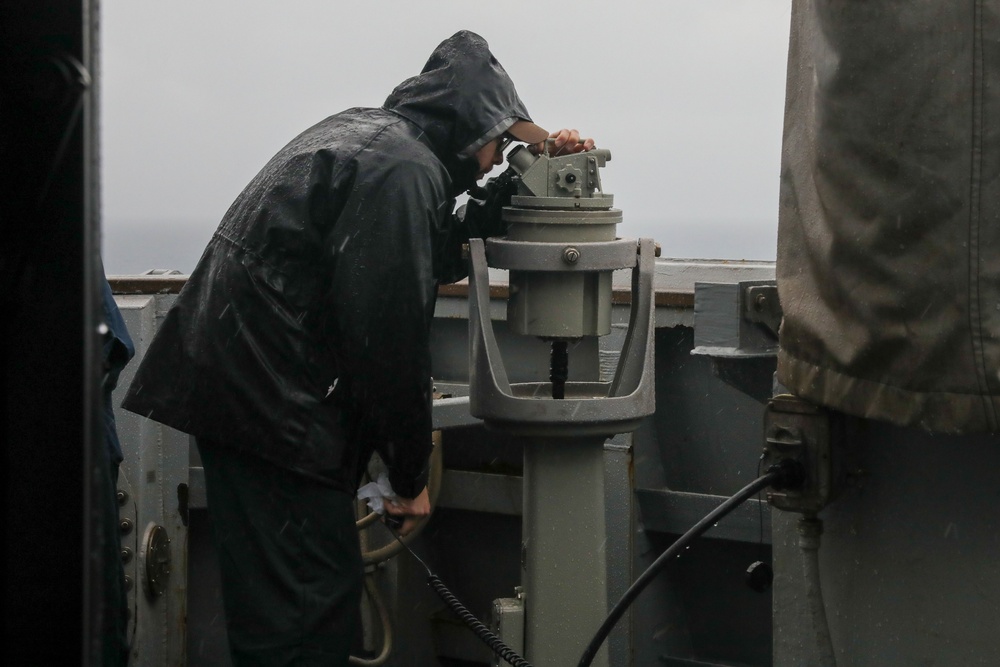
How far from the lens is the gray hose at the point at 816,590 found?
1.49m

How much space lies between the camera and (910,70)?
126 centimetres

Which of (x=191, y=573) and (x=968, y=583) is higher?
(x=968, y=583)

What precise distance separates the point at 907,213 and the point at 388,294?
108 centimetres

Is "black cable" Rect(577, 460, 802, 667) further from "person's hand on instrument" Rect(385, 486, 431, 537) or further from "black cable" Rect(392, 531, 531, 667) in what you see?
"person's hand on instrument" Rect(385, 486, 431, 537)

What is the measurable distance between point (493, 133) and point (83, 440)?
1.61m

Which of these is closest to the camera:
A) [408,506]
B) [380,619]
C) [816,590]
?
[816,590]

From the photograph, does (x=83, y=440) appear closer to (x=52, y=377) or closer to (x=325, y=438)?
(x=52, y=377)

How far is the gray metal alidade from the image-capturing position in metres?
2.21

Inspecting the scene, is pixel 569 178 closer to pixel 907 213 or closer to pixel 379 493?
pixel 379 493

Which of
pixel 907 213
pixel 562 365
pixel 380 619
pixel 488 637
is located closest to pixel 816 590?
pixel 907 213

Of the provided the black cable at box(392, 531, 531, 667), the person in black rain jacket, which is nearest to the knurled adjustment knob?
the person in black rain jacket

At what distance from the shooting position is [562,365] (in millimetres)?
2295

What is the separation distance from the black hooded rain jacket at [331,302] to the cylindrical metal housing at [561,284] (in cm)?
17

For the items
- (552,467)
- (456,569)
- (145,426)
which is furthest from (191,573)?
(552,467)
